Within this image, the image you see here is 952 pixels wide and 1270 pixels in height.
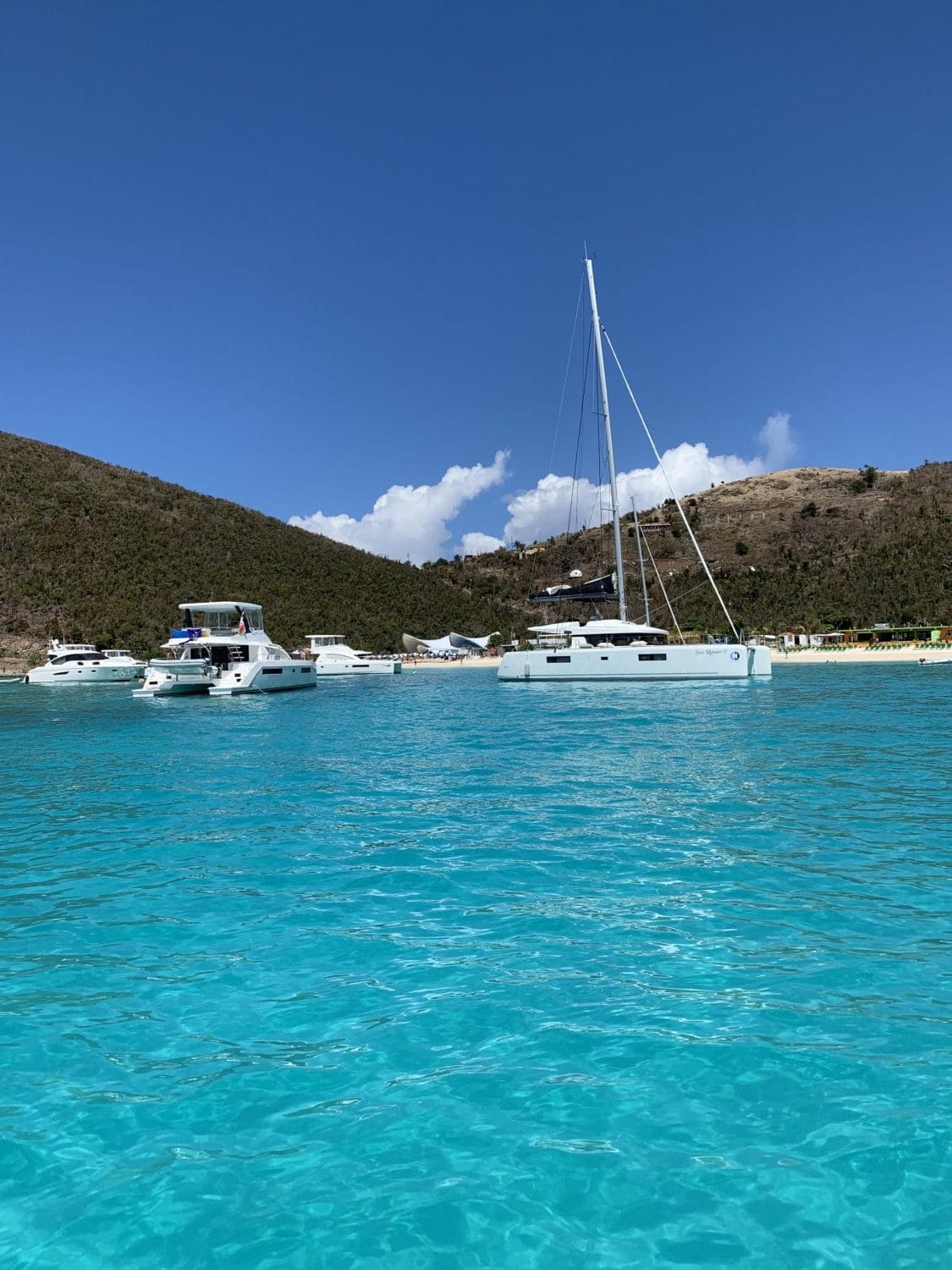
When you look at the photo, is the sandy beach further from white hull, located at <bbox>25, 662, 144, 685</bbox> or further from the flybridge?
white hull, located at <bbox>25, 662, 144, 685</bbox>

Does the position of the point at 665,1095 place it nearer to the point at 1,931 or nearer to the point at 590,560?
the point at 1,931

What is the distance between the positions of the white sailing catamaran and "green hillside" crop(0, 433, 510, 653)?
40.7 m

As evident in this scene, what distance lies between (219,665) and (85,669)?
55.5 ft

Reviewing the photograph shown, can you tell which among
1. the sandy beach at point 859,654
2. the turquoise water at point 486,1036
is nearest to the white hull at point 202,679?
the turquoise water at point 486,1036

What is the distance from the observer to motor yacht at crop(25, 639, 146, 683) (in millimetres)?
53312

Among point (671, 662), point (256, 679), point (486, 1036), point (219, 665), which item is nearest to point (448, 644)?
point (219, 665)

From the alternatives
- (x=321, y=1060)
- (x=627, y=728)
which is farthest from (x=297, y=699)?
(x=321, y=1060)

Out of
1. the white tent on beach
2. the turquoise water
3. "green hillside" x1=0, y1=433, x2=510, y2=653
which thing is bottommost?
the turquoise water

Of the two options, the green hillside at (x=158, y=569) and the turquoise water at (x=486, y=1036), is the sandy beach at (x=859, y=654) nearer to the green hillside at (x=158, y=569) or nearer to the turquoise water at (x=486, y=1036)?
the green hillside at (x=158, y=569)

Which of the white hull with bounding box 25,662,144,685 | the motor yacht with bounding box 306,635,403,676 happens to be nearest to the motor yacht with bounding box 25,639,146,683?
the white hull with bounding box 25,662,144,685

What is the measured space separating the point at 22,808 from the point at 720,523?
91917mm

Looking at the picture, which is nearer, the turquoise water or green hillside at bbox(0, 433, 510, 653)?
the turquoise water

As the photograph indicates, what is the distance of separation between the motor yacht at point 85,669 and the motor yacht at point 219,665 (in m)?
13.9

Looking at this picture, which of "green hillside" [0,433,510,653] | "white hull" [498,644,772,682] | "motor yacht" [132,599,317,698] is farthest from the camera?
"green hillside" [0,433,510,653]
